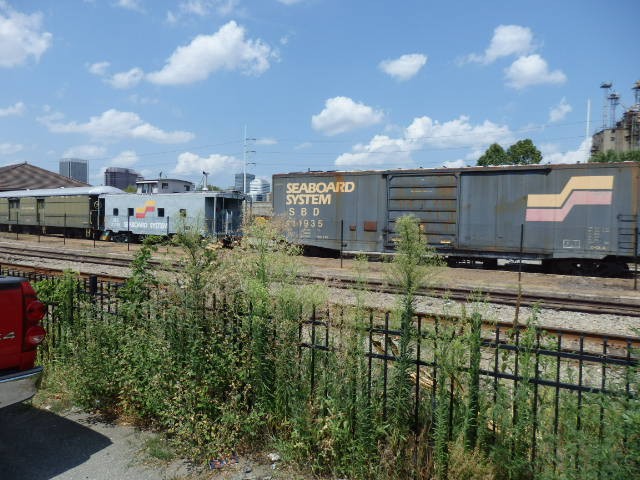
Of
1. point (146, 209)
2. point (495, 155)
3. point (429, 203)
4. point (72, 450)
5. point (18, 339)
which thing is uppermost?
point (495, 155)

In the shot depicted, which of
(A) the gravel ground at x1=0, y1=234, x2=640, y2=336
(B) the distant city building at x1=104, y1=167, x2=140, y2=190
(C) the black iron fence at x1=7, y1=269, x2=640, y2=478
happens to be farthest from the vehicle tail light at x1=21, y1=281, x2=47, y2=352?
(B) the distant city building at x1=104, y1=167, x2=140, y2=190

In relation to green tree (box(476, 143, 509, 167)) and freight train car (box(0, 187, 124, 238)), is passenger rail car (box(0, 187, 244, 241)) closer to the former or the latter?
freight train car (box(0, 187, 124, 238))

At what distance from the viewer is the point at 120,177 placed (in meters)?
172

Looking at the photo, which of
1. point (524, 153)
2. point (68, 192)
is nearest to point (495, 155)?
point (524, 153)

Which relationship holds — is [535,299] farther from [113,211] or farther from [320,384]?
[113,211]

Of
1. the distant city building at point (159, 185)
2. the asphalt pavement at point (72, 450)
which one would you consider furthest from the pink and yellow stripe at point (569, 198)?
the distant city building at point (159, 185)

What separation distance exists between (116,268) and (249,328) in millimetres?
15146

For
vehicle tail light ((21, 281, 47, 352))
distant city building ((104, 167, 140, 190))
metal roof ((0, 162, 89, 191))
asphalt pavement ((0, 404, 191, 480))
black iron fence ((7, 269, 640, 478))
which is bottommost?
asphalt pavement ((0, 404, 191, 480))

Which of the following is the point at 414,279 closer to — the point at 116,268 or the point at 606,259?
the point at 606,259

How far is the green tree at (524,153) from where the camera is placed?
6228cm

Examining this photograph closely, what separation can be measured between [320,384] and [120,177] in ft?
609

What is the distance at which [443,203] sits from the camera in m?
17.9

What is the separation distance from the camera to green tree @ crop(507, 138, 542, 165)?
6228 cm

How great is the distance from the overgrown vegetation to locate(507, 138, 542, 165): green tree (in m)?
64.2
